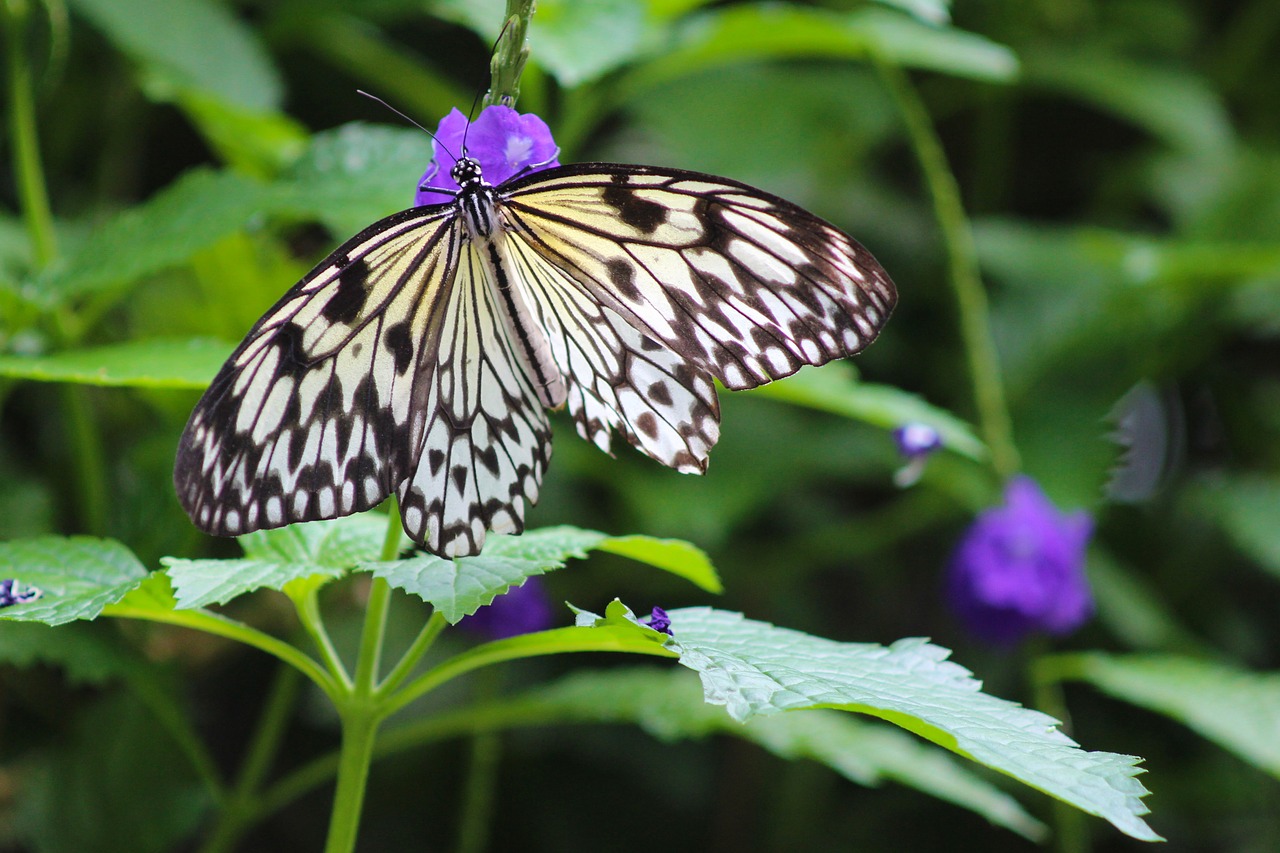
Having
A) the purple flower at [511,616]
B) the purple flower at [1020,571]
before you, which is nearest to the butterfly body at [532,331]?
the purple flower at [511,616]

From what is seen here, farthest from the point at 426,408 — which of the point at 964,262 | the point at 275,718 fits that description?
the point at 964,262

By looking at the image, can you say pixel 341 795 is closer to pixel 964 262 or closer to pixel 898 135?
pixel 964 262

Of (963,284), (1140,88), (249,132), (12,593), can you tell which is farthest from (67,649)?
(1140,88)

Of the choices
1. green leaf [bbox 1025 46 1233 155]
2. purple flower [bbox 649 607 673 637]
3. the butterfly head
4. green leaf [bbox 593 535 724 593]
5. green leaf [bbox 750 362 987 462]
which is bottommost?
purple flower [bbox 649 607 673 637]

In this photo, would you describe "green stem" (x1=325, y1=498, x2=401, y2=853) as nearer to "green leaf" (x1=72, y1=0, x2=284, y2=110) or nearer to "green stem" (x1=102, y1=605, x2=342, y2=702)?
"green stem" (x1=102, y1=605, x2=342, y2=702)

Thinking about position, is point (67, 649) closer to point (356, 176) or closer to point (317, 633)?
point (317, 633)

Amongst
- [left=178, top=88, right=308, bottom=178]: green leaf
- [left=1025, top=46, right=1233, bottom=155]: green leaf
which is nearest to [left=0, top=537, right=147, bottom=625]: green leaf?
[left=178, top=88, right=308, bottom=178]: green leaf

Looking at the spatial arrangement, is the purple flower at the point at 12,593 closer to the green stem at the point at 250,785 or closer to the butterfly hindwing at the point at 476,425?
the butterfly hindwing at the point at 476,425
